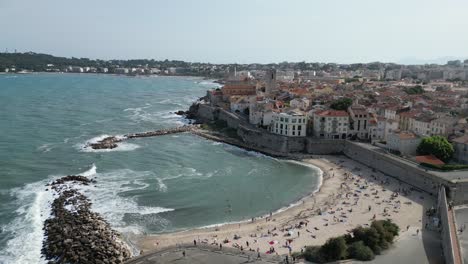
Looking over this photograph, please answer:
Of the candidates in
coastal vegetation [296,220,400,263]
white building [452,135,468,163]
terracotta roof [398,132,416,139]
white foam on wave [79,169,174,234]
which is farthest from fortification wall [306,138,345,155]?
coastal vegetation [296,220,400,263]

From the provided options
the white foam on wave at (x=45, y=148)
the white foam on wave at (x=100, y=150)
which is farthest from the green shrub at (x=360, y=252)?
the white foam on wave at (x=45, y=148)

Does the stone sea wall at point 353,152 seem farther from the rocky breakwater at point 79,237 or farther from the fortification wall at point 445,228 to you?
the rocky breakwater at point 79,237

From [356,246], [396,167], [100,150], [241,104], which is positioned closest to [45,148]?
[100,150]

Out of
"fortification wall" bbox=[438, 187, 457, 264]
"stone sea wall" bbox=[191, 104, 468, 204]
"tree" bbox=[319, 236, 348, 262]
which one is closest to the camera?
"fortification wall" bbox=[438, 187, 457, 264]

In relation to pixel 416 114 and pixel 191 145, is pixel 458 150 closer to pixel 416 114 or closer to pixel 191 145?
pixel 416 114

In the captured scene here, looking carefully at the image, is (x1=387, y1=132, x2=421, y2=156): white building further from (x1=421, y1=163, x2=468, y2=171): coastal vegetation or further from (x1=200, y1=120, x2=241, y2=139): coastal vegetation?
(x1=200, y1=120, x2=241, y2=139): coastal vegetation

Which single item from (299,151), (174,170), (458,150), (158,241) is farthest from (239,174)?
(458,150)
